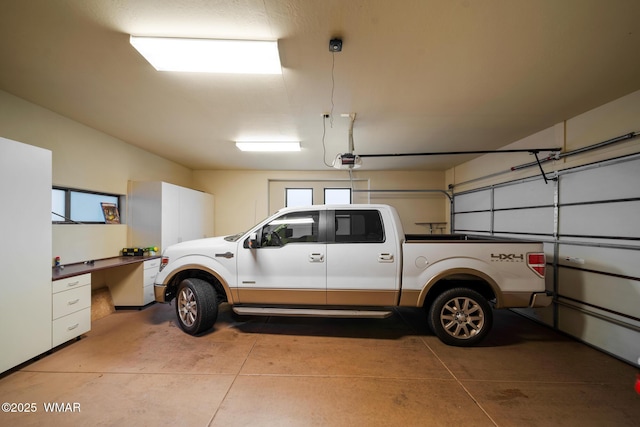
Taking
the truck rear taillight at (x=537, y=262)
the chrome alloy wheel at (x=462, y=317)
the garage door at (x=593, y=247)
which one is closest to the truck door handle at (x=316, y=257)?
the chrome alloy wheel at (x=462, y=317)

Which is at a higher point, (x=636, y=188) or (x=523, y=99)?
(x=523, y=99)

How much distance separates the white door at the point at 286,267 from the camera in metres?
3.00

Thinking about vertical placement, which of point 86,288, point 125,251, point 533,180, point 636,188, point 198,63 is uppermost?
point 198,63

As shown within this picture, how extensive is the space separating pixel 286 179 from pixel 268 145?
2.52 m

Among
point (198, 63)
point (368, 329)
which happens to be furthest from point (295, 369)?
point (198, 63)

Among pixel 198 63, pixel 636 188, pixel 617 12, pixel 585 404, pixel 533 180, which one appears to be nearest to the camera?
pixel 617 12

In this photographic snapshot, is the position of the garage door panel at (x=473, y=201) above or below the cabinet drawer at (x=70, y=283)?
above

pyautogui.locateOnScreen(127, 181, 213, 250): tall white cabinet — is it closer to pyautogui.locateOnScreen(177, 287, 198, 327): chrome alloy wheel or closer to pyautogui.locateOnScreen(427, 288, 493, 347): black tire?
pyautogui.locateOnScreen(177, 287, 198, 327): chrome alloy wheel

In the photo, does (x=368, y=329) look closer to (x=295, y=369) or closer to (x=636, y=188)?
(x=295, y=369)

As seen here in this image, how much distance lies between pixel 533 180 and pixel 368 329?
3.87 meters

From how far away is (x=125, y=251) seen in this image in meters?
4.34

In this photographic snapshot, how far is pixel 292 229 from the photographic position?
3199 mm

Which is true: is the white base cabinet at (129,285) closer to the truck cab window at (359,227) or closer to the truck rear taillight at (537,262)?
the truck cab window at (359,227)

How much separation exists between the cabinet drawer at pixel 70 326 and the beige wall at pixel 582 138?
7.29m
